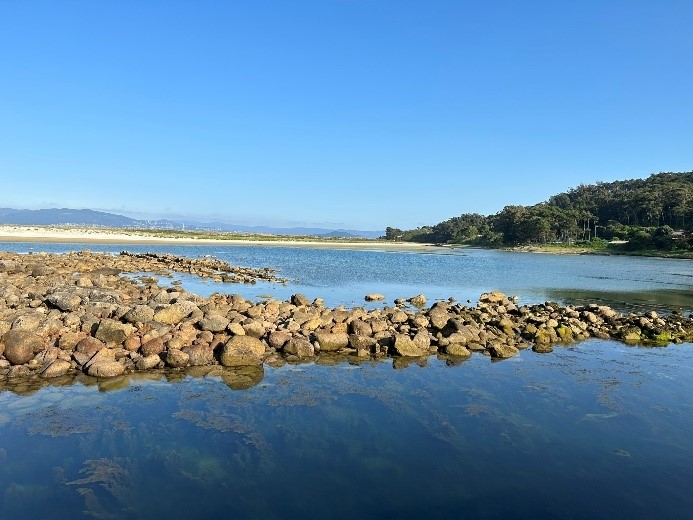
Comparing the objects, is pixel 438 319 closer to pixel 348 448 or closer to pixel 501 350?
pixel 501 350

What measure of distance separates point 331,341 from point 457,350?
13.9 feet

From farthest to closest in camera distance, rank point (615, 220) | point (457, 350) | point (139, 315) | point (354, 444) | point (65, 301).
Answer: point (615, 220) < point (65, 301) < point (457, 350) < point (139, 315) < point (354, 444)

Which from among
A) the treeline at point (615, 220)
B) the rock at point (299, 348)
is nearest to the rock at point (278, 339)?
the rock at point (299, 348)

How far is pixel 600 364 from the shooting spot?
51.0 feet

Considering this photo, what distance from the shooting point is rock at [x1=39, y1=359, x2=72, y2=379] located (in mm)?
11789

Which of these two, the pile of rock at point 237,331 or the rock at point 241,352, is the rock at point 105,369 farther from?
the rock at point 241,352

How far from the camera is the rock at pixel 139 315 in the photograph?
48.1 feet

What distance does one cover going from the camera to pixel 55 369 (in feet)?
38.9

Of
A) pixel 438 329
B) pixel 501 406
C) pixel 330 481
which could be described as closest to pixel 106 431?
pixel 330 481

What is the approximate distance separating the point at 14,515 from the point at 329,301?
19844 mm

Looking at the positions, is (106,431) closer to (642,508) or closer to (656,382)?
(642,508)

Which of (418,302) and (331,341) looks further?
(418,302)

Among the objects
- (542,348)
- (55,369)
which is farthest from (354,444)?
(542,348)

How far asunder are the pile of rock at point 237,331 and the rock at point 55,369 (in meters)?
0.02
